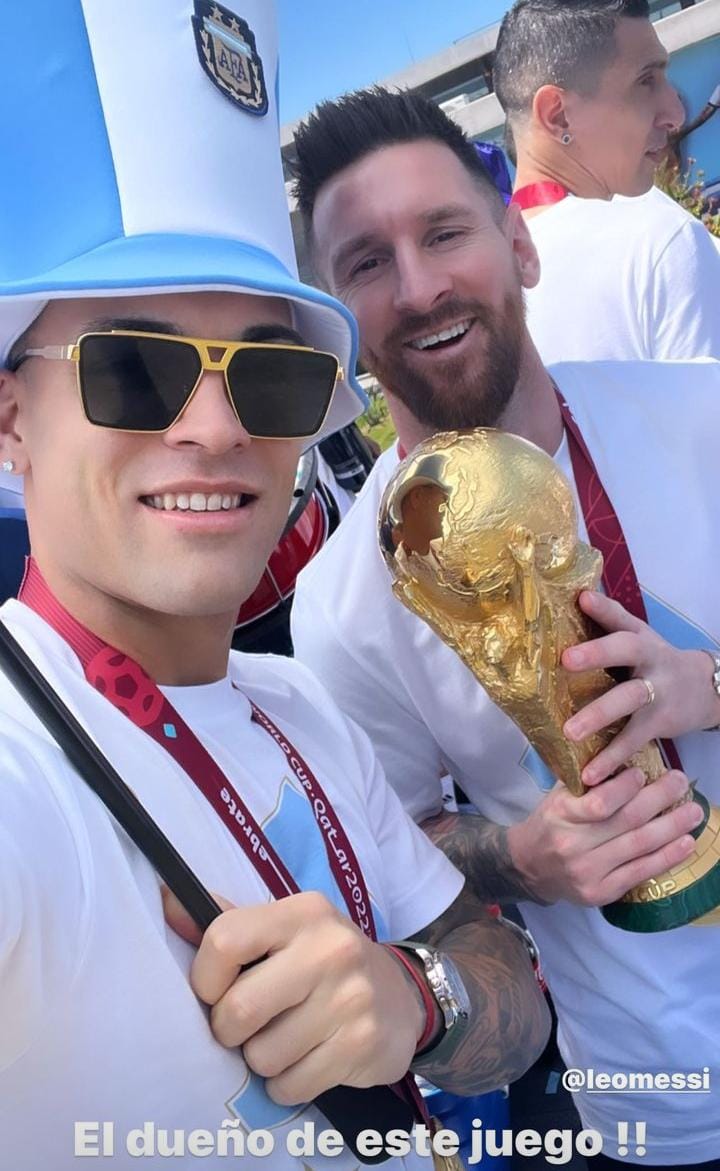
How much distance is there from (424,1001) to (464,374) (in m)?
0.97

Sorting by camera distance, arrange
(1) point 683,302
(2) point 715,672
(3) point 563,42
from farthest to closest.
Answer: (3) point 563,42, (1) point 683,302, (2) point 715,672

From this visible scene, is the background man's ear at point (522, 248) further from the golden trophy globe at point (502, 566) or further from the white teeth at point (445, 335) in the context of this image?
the golden trophy globe at point (502, 566)

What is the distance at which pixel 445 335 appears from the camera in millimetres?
1594

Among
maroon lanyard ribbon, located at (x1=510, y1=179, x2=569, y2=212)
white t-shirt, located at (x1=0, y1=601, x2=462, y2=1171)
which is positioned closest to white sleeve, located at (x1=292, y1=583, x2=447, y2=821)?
white t-shirt, located at (x1=0, y1=601, x2=462, y2=1171)

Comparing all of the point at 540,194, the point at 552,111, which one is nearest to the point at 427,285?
the point at 540,194

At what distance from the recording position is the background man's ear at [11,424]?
1132 millimetres

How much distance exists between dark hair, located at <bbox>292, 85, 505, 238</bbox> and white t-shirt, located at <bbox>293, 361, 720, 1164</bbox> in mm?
461

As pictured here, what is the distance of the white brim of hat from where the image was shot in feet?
3.30

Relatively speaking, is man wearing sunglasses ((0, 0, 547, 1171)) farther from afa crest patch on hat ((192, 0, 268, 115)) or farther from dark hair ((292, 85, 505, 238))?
dark hair ((292, 85, 505, 238))

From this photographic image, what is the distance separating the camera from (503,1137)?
6.24 feet

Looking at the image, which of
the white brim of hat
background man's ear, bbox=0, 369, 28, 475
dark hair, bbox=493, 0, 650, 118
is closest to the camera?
the white brim of hat

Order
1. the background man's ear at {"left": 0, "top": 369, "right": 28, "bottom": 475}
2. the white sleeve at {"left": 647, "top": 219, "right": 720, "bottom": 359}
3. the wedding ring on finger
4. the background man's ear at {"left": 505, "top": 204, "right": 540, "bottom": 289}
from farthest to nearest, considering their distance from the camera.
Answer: the white sleeve at {"left": 647, "top": 219, "right": 720, "bottom": 359}, the background man's ear at {"left": 505, "top": 204, "right": 540, "bottom": 289}, the wedding ring on finger, the background man's ear at {"left": 0, "top": 369, "right": 28, "bottom": 475}

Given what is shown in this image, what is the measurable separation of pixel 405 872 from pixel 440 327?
2.84 ft

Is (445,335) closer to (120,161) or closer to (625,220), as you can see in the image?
(120,161)
